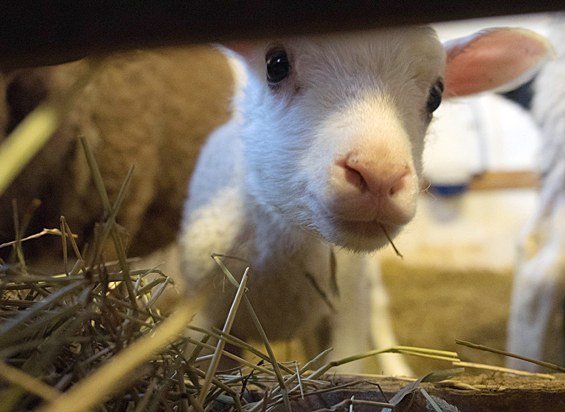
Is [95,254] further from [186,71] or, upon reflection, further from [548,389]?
[186,71]

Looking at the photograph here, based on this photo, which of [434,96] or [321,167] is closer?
[321,167]

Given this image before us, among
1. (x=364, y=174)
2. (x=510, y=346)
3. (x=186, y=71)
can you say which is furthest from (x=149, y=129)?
(x=510, y=346)

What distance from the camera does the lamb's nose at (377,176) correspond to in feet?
4.61

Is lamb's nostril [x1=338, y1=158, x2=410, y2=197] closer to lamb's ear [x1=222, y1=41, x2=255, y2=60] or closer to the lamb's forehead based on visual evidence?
the lamb's forehead

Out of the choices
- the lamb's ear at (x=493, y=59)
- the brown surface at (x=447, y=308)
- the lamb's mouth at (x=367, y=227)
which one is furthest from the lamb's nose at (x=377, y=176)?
the brown surface at (x=447, y=308)

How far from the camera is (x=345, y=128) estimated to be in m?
1.49

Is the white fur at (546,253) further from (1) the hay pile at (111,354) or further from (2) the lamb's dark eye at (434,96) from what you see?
(1) the hay pile at (111,354)

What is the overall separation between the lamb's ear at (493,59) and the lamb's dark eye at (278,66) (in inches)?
25.0

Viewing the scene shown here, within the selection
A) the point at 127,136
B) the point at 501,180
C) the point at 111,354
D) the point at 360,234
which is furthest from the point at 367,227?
the point at 501,180

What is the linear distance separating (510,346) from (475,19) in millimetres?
2377

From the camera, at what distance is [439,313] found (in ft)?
12.6

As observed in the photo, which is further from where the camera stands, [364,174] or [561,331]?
[561,331]

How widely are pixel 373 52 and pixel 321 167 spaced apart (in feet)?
1.20

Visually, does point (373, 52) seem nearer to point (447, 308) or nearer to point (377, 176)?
point (377, 176)
